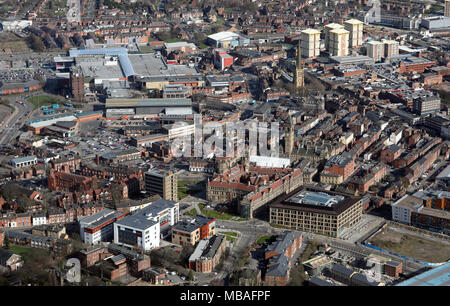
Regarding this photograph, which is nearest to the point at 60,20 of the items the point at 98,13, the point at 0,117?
the point at 98,13

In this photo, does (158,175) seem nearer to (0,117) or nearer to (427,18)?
(0,117)

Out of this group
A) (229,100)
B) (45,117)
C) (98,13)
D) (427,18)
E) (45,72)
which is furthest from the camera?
(98,13)

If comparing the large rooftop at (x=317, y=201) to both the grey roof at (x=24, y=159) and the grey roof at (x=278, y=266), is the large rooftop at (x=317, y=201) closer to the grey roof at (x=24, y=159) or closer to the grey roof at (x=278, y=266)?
the grey roof at (x=278, y=266)

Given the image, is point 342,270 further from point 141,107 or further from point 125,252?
point 141,107

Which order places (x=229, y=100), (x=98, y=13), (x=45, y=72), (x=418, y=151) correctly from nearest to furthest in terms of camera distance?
(x=418, y=151)
(x=229, y=100)
(x=45, y=72)
(x=98, y=13)

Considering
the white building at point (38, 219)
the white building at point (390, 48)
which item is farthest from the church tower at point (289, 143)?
the white building at point (390, 48)

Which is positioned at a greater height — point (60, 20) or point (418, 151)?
point (60, 20)

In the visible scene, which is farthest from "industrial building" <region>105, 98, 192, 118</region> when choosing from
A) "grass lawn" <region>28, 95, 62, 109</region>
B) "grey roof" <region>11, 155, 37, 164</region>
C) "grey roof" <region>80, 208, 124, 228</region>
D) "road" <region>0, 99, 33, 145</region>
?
"grey roof" <region>80, 208, 124, 228</region>
